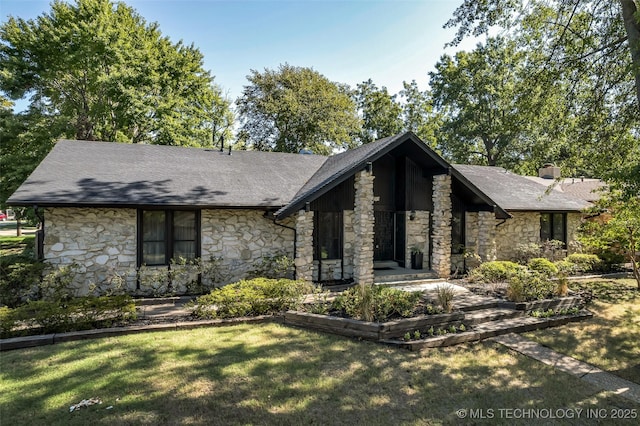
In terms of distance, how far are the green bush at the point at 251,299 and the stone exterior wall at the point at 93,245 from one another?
10.1 ft

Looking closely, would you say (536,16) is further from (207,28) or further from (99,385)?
(99,385)

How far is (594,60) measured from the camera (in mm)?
9617

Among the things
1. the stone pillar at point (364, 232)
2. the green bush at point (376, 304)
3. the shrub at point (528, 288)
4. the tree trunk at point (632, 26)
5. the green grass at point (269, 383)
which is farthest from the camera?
the stone pillar at point (364, 232)

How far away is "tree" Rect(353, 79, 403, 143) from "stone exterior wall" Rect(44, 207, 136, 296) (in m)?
24.6

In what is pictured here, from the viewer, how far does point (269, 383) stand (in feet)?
15.9

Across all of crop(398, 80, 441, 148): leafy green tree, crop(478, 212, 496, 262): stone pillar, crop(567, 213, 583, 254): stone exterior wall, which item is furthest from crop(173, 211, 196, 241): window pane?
crop(398, 80, 441, 148): leafy green tree

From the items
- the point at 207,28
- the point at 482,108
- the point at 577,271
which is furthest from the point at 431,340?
the point at 482,108

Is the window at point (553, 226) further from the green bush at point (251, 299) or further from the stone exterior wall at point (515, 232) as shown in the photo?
the green bush at point (251, 299)

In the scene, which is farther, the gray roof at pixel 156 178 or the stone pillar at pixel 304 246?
the stone pillar at pixel 304 246

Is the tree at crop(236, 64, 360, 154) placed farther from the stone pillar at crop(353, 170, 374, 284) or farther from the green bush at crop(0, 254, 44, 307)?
the green bush at crop(0, 254, 44, 307)

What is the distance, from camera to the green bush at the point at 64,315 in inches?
246

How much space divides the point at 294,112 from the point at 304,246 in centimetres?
1991

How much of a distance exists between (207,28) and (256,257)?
878cm

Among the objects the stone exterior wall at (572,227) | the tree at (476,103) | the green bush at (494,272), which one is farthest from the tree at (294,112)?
the green bush at (494,272)
